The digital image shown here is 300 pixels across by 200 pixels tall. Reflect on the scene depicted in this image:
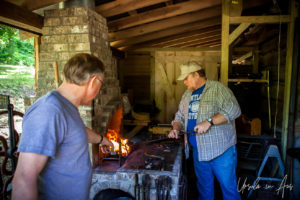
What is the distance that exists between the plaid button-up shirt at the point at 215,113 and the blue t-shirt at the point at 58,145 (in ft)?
6.07

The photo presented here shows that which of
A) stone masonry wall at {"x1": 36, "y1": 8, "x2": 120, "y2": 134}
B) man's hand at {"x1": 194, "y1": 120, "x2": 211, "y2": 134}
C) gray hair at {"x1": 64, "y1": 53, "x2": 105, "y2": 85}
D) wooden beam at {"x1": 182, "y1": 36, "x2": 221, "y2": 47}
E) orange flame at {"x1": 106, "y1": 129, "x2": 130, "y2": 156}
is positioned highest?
wooden beam at {"x1": 182, "y1": 36, "x2": 221, "y2": 47}

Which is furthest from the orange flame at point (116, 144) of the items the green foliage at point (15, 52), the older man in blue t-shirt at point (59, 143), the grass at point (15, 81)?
the green foliage at point (15, 52)

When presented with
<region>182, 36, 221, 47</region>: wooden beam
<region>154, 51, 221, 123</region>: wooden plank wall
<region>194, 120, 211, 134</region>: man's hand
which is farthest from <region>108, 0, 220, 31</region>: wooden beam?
<region>182, 36, 221, 47</region>: wooden beam

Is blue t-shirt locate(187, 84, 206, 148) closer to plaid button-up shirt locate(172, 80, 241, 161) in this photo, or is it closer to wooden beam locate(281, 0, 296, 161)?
plaid button-up shirt locate(172, 80, 241, 161)

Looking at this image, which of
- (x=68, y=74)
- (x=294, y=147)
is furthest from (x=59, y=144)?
(x=294, y=147)

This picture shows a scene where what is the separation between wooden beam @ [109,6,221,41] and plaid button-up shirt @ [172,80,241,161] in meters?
2.19

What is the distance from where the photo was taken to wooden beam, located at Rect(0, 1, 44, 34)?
93.1 inches

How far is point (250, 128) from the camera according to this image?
3947 millimetres

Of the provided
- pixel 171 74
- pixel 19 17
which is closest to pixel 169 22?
pixel 171 74

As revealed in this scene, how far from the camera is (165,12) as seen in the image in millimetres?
4129

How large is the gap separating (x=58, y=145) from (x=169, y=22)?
410 cm

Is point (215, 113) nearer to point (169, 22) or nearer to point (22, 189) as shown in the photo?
point (22, 189)

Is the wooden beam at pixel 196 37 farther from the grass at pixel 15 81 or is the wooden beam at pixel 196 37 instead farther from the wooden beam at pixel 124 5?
the grass at pixel 15 81

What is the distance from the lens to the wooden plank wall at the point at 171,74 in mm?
6543
